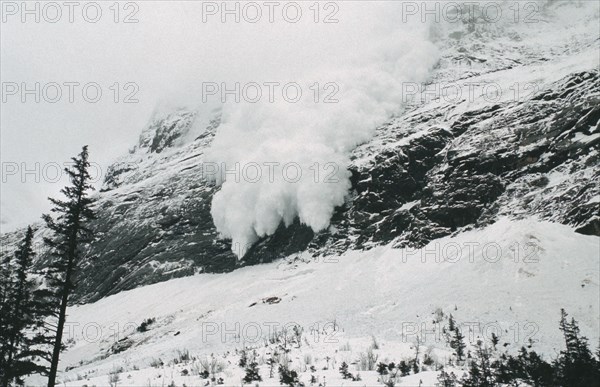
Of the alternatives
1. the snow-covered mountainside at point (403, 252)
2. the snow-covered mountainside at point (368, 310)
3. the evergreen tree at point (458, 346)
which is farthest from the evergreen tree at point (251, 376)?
the evergreen tree at point (458, 346)

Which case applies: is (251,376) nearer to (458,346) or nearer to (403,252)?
(458,346)

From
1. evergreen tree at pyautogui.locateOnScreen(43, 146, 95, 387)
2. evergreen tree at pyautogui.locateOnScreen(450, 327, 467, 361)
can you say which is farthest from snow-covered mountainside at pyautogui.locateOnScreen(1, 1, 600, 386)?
evergreen tree at pyautogui.locateOnScreen(43, 146, 95, 387)

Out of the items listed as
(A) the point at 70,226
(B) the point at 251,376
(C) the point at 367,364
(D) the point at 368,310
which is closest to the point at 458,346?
(C) the point at 367,364

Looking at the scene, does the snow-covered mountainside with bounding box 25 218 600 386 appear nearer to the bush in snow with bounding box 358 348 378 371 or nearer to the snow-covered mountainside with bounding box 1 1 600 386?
the snow-covered mountainside with bounding box 1 1 600 386

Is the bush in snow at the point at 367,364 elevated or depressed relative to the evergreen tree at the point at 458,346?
elevated

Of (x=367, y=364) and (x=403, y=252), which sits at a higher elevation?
(x=403, y=252)

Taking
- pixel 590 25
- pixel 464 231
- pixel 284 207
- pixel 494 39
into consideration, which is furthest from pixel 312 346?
pixel 590 25

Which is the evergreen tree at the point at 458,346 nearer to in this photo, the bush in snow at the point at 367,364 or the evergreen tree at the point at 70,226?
the bush in snow at the point at 367,364
